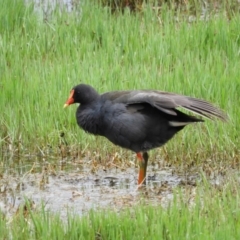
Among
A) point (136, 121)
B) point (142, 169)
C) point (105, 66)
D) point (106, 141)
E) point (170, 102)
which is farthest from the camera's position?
point (105, 66)

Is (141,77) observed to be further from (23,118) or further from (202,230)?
(202,230)

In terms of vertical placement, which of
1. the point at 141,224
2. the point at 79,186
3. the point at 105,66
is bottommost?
the point at 141,224

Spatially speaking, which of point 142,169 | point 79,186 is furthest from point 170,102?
point 79,186

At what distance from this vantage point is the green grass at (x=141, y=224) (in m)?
5.46

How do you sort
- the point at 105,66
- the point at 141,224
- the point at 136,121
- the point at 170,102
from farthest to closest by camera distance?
the point at 105,66 < the point at 136,121 < the point at 170,102 < the point at 141,224

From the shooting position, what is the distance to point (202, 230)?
5465 mm

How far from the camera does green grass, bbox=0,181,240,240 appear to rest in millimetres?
5465

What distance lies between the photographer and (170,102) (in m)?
6.97

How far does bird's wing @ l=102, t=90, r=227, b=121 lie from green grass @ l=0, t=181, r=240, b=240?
111cm

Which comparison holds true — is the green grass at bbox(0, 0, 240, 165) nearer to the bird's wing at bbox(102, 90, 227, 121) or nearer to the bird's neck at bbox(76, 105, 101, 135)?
the bird's neck at bbox(76, 105, 101, 135)

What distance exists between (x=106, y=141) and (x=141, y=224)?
2.61m

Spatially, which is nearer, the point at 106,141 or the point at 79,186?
the point at 79,186

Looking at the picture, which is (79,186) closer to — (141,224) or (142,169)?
(142,169)

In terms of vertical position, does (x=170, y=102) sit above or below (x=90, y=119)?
above
